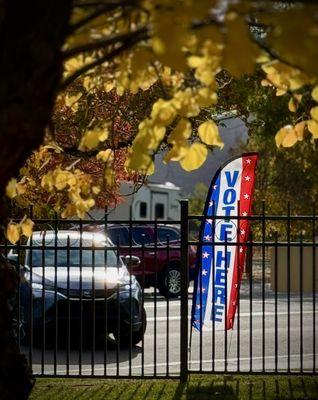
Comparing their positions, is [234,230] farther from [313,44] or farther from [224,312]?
[313,44]

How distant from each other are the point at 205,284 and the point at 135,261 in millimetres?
2601

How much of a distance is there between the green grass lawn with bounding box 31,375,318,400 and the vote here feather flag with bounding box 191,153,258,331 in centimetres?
84

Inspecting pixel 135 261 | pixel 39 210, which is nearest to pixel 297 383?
pixel 39 210

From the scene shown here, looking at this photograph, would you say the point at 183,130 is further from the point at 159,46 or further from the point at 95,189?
the point at 159,46

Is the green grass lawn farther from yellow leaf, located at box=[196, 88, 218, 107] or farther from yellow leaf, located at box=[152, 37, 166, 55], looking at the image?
yellow leaf, located at box=[152, 37, 166, 55]

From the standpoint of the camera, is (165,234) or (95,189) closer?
(95,189)

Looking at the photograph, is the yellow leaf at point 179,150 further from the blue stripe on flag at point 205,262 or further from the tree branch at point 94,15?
the blue stripe on flag at point 205,262

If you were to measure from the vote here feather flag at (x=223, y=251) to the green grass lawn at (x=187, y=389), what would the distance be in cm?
84

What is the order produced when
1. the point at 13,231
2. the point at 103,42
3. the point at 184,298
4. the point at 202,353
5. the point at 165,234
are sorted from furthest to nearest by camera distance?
the point at 165,234
the point at 202,353
the point at 184,298
the point at 13,231
the point at 103,42

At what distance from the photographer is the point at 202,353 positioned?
39.2ft


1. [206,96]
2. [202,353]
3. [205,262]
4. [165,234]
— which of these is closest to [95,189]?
[206,96]

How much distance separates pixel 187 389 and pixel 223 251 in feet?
6.40

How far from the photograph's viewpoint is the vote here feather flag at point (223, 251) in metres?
9.52

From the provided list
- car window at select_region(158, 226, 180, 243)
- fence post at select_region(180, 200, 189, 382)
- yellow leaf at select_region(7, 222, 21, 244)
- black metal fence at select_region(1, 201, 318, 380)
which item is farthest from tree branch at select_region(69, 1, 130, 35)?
car window at select_region(158, 226, 180, 243)
